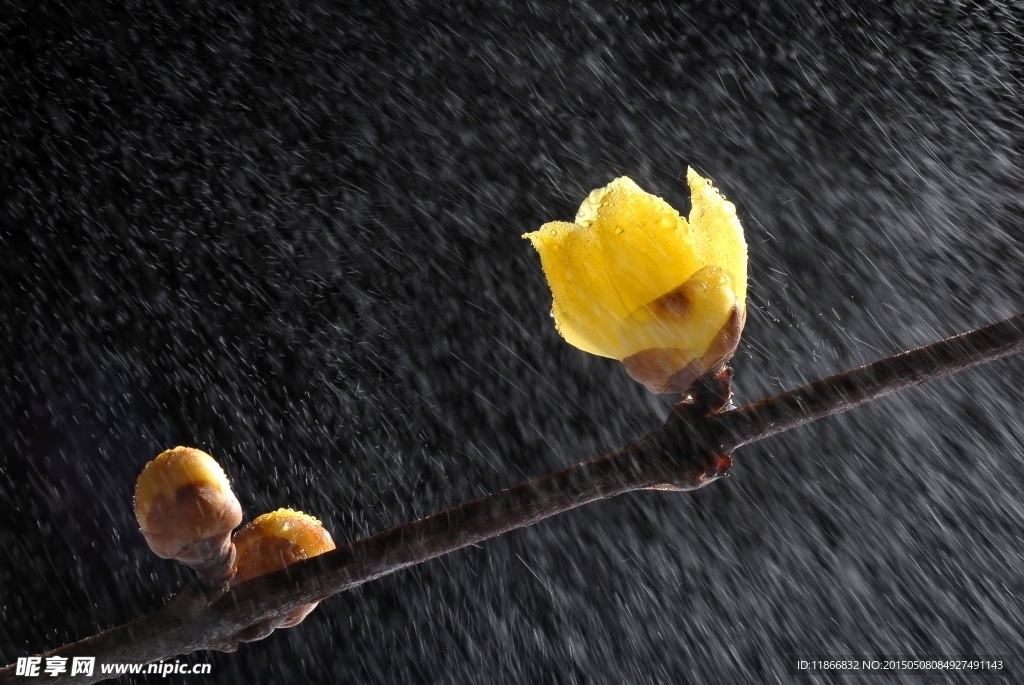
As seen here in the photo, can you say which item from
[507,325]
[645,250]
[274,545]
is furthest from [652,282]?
[507,325]

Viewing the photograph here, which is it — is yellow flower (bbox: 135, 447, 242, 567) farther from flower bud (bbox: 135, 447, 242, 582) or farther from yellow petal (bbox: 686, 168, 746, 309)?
yellow petal (bbox: 686, 168, 746, 309)

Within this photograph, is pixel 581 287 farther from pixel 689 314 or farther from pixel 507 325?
pixel 507 325

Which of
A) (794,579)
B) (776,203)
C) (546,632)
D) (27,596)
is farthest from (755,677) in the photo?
(27,596)

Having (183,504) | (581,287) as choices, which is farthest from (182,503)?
(581,287)

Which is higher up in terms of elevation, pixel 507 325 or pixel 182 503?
pixel 182 503

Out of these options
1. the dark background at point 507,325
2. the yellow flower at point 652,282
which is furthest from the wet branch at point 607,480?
the dark background at point 507,325

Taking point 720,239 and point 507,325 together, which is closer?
point 720,239

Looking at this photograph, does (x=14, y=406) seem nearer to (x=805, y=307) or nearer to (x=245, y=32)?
(x=245, y=32)
